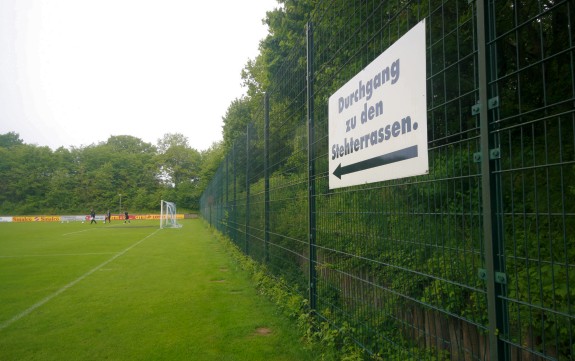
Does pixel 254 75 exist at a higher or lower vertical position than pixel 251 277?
higher

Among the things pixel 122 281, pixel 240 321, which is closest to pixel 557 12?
pixel 240 321

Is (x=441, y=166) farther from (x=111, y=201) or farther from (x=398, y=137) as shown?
(x=111, y=201)

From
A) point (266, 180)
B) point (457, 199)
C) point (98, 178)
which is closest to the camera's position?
point (457, 199)

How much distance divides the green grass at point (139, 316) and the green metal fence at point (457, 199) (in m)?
0.83

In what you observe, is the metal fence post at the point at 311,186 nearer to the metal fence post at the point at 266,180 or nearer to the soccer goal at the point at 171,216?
the metal fence post at the point at 266,180

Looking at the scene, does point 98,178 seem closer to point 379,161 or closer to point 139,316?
point 139,316

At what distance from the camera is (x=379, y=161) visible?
9.38 ft

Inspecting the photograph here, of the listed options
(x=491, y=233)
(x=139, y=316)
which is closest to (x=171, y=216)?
(x=139, y=316)

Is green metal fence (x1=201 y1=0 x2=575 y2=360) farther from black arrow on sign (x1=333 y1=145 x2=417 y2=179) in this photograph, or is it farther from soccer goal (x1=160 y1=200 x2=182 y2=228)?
soccer goal (x1=160 y1=200 x2=182 y2=228)

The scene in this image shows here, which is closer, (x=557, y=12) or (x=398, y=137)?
(x=398, y=137)

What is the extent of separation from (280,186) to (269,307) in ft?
5.86

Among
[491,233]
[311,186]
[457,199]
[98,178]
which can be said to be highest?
[98,178]

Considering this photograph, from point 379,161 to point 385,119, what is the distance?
0.93 feet

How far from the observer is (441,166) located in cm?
241
